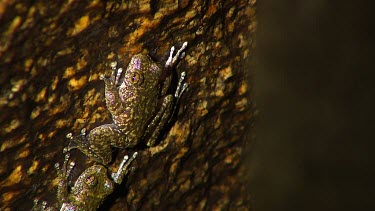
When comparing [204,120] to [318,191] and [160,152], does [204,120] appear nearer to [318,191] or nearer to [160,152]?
[160,152]

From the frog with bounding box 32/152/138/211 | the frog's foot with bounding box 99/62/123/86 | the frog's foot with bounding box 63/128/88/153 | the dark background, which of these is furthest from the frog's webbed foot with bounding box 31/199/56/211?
the dark background

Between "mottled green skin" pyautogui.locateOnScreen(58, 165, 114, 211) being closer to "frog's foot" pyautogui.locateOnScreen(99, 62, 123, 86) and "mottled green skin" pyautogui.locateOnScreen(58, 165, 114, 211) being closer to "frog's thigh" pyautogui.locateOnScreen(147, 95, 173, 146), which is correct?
"frog's thigh" pyautogui.locateOnScreen(147, 95, 173, 146)

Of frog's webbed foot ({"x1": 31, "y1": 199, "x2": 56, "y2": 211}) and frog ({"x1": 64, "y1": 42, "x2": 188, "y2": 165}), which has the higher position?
frog ({"x1": 64, "y1": 42, "x2": 188, "y2": 165})

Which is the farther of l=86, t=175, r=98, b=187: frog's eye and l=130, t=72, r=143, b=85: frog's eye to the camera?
l=86, t=175, r=98, b=187: frog's eye

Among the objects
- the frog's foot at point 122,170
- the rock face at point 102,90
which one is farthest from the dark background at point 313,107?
the frog's foot at point 122,170

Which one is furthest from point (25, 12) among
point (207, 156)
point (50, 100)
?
point (207, 156)

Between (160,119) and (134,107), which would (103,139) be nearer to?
(134,107)

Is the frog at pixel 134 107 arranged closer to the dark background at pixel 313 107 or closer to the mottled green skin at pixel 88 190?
the mottled green skin at pixel 88 190
